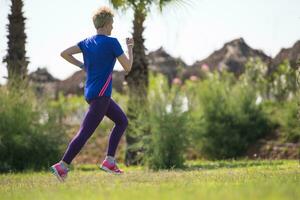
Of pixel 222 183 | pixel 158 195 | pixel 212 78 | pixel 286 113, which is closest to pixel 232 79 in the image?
pixel 212 78

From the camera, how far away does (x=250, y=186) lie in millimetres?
6336

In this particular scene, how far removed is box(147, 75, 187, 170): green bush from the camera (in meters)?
12.2

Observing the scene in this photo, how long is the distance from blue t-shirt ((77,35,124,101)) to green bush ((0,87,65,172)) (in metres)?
5.34

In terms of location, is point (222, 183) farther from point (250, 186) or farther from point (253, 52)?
point (253, 52)

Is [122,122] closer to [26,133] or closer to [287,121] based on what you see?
[26,133]

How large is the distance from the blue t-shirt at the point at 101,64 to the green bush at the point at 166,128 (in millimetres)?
4107

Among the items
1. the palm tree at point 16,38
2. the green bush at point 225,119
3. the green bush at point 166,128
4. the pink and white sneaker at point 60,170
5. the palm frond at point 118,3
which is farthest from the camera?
the green bush at point 225,119

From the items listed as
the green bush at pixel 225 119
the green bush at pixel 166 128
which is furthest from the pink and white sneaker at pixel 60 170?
the green bush at pixel 225 119

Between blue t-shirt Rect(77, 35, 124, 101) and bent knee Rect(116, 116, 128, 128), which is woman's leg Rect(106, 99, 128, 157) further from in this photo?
→ blue t-shirt Rect(77, 35, 124, 101)

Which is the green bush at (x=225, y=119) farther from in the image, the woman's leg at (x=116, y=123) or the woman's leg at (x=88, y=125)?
the woman's leg at (x=88, y=125)

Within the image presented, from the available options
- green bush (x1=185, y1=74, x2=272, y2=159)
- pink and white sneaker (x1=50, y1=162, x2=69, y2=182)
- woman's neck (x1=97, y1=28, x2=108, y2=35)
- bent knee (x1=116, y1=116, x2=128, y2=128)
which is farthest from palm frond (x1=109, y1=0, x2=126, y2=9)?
pink and white sneaker (x1=50, y1=162, x2=69, y2=182)

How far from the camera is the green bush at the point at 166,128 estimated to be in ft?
39.9

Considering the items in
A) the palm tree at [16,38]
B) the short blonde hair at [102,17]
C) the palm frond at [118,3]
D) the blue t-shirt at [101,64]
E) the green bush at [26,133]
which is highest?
the palm frond at [118,3]

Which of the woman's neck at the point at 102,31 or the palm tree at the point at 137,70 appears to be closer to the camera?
the woman's neck at the point at 102,31
